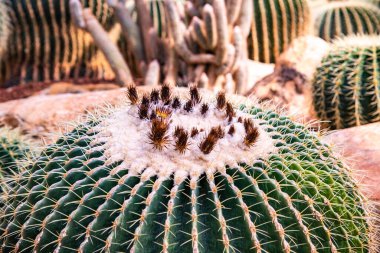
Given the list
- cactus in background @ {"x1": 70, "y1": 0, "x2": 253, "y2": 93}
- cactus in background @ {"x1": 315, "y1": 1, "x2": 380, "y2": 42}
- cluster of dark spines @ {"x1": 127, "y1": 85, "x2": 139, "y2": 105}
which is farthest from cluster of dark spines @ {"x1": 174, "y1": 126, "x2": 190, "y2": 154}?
cactus in background @ {"x1": 315, "y1": 1, "x2": 380, "y2": 42}

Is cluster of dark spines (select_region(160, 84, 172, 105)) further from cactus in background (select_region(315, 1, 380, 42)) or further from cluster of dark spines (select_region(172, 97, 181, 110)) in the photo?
cactus in background (select_region(315, 1, 380, 42))

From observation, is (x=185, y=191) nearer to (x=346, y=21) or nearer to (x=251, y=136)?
(x=251, y=136)

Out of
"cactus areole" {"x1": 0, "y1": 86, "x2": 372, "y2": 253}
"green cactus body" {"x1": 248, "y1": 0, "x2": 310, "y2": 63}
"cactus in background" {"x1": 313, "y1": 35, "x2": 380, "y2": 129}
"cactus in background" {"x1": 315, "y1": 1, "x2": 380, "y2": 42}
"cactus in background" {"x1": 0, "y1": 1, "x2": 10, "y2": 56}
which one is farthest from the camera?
"cactus in background" {"x1": 315, "y1": 1, "x2": 380, "y2": 42}

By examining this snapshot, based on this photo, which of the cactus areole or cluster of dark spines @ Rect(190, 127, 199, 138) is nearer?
the cactus areole

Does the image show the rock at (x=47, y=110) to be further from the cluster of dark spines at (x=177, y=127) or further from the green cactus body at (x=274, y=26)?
the green cactus body at (x=274, y=26)

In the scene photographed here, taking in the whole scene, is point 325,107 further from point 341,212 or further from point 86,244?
point 86,244

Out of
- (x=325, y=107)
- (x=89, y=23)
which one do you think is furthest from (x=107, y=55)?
(x=325, y=107)

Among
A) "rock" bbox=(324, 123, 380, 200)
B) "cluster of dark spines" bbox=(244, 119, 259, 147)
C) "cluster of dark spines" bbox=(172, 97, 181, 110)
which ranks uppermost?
"cluster of dark spines" bbox=(172, 97, 181, 110)
